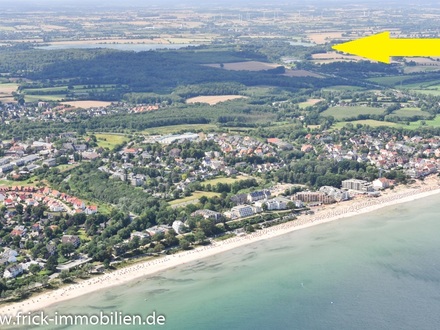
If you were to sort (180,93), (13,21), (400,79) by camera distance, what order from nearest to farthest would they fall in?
(180,93), (400,79), (13,21)

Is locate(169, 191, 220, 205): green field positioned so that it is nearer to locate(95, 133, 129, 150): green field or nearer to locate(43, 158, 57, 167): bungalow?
locate(43, 158, 57, 167): bungalow

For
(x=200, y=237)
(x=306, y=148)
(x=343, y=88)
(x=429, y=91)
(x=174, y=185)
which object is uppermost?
(x=200, y=237)

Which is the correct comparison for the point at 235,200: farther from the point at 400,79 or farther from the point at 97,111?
the point at 400,79

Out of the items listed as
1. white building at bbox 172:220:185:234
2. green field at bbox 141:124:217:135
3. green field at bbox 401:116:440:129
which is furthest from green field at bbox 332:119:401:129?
white building at bbox 172:220:185:234

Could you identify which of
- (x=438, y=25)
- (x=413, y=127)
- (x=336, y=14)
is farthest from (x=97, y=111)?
(x=336, y=14)

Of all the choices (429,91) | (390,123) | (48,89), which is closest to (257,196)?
(390,123)

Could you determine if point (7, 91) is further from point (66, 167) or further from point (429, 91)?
point (429, 91)
